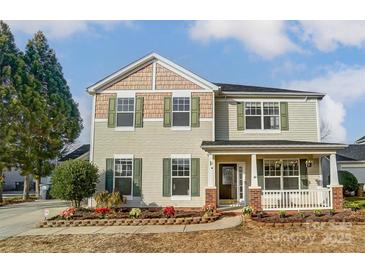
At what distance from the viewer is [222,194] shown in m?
14.8

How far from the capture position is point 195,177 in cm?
1352

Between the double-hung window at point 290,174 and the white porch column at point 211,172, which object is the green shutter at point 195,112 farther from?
the double-hung window at point 290,174

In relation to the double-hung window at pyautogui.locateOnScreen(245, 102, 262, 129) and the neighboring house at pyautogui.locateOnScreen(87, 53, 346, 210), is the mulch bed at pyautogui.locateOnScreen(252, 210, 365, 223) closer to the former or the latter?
the neighboring house at pyautogui.locateOnScreen(87, 53, 346, 210)

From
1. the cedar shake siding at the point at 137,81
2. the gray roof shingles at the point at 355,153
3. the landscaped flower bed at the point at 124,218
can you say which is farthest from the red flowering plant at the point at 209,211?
→ the gray roof shingles at the point at 355,153

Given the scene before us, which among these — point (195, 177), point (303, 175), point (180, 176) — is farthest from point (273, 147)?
point (180, 176)

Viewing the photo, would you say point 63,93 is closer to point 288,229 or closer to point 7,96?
point 7,96

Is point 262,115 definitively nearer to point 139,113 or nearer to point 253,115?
point 253,115

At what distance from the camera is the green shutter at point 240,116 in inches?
568

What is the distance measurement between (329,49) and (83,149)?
2058 cm

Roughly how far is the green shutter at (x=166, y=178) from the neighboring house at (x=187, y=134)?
0.05m

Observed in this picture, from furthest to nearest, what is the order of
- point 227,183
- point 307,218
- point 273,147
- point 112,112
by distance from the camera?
point 227,183 → point 112,112 → point 273,147 → point 307,218

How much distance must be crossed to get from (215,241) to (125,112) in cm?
828

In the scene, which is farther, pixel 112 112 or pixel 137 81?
pixel 137 81
